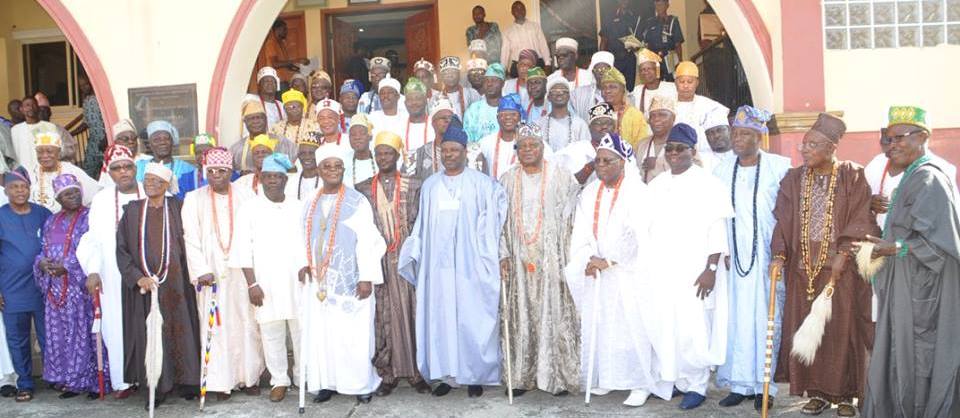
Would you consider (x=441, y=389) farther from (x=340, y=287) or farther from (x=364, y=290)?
(x=340, y=287)

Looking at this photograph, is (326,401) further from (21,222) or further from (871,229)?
(871,229)

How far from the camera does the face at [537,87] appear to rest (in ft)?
25.1

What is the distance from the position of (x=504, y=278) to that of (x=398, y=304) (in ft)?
2.57

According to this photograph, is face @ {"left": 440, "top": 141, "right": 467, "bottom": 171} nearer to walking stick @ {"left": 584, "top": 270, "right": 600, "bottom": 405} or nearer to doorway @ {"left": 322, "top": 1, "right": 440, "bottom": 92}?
walking stick @ {"left": 584, "top": 270, "right": 600, "bottom": 405}

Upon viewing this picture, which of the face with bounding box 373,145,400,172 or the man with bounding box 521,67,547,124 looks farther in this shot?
the man with bounding box 521,67,547,124

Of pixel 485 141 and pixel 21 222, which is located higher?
pixel 485 141

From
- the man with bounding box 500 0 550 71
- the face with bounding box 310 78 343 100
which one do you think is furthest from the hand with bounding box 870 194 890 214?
the man with bounding box 500 0 550 71

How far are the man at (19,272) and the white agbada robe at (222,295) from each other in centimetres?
138

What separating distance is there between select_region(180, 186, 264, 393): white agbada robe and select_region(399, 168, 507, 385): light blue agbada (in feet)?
4.04

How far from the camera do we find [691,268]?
5.76m

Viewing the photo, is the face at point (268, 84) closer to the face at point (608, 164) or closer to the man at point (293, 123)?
the man at point (293, 123)

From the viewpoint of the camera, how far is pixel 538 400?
607cm

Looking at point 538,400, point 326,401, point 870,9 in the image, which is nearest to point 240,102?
point 326,401

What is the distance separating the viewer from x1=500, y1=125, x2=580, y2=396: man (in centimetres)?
610
